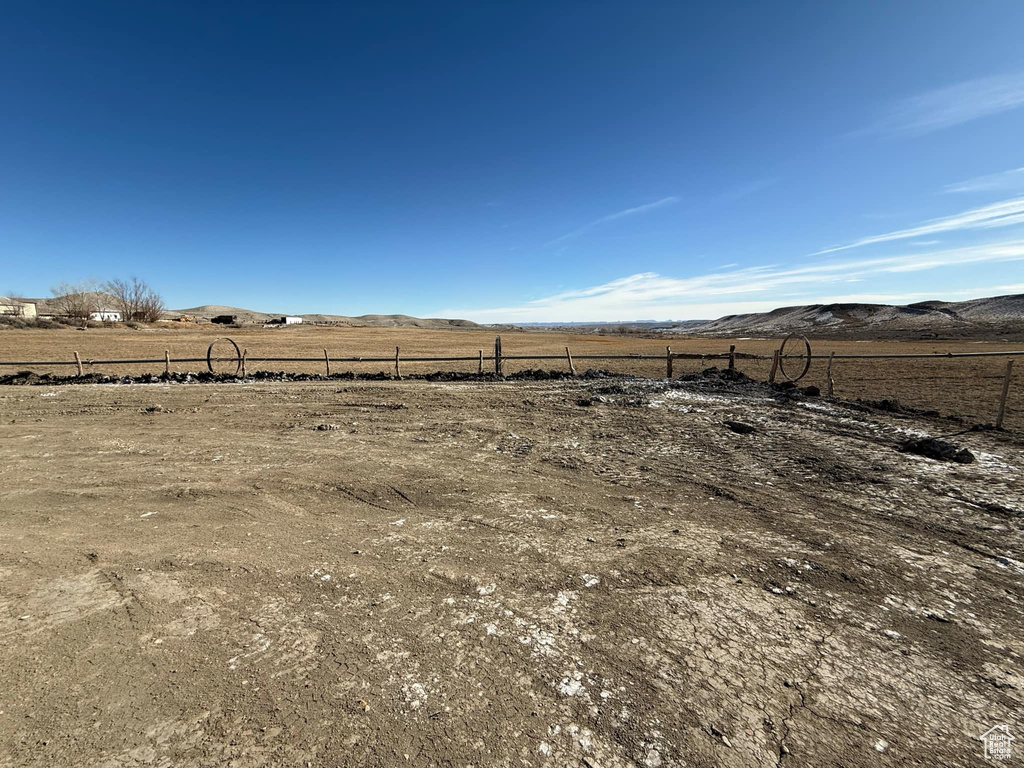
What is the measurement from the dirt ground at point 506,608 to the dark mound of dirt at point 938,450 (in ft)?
1.20

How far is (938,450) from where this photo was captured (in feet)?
22.7

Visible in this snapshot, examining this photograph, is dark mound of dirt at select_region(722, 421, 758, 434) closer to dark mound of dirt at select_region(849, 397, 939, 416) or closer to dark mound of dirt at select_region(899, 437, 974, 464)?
dark mound of dirt at select_region(899, 437, 974, 464)

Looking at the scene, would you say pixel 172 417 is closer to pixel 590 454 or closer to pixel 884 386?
pixel 590 454

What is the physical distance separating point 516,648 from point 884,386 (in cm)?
1798

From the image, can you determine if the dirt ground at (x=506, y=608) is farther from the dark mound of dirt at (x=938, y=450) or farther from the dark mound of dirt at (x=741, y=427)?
the dark mound of dirt at (x=741, y=427)

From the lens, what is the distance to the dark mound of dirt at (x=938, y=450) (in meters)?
6.73

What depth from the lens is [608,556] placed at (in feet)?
13.4

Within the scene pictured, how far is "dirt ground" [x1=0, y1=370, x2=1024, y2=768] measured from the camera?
231cm

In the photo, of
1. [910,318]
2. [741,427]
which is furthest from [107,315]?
[910,318]

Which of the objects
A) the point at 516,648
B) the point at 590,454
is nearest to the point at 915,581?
the point at 516,648

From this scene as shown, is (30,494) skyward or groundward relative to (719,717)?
skyward

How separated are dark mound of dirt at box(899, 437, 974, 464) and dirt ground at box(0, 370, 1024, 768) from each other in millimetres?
366

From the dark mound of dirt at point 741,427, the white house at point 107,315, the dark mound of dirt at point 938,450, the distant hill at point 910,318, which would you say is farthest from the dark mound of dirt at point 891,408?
the white house at point 107,315

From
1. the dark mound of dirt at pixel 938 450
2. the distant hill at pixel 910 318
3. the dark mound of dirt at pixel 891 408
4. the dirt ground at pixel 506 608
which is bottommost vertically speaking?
the dirt ground at pixel 506 608
